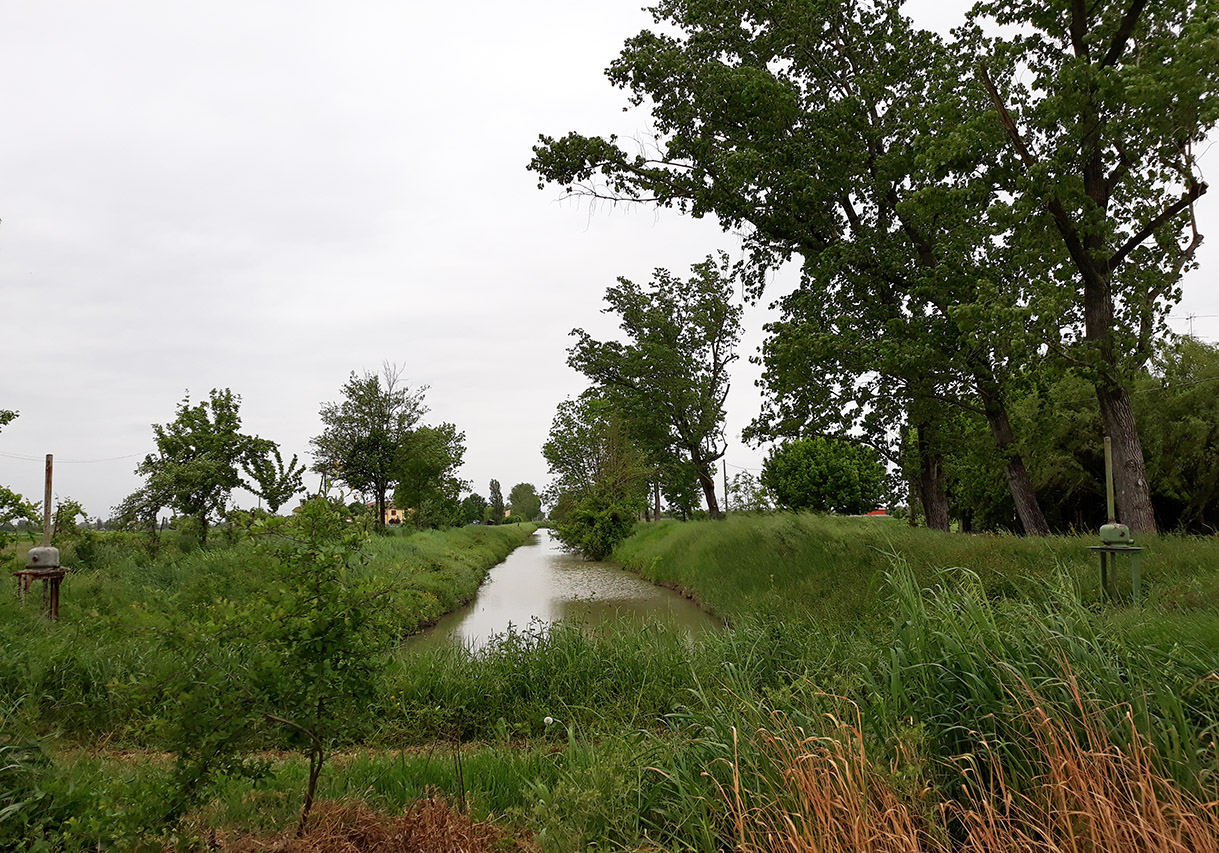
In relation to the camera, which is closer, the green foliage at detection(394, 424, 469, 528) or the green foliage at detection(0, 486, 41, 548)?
the green foliage at detection(0, 486, 41, 548)

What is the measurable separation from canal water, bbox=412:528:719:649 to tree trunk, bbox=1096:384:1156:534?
6032 mm

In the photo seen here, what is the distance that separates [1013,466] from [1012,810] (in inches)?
397

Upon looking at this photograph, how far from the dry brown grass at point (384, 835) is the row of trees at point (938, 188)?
8.59m

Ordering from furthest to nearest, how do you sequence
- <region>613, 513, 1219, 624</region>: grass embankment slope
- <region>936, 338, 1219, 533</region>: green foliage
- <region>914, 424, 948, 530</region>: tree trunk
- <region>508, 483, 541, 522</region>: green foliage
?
<region>508, 483, 541, 522</region>: green foliage, <region>936, 338, 1219, 533</region>: green foliage, <region>914, 424, 948, 530</region>: tree trunk, <region>613, 513, 1219, 624</region>: grass embankment slope

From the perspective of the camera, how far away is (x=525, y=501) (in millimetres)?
121375

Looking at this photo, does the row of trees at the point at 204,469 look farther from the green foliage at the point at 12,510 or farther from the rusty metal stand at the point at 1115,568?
the rusty metal stand at the point at 1115,568

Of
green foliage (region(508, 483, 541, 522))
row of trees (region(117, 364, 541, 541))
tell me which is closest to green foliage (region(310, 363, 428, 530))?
row of trees (region(117, 364, 541, 541))

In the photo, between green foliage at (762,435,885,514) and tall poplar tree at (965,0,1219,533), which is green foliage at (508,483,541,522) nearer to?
green foliage at (762,435,885,514)

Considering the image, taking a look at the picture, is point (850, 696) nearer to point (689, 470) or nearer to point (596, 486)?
point (689, 470)

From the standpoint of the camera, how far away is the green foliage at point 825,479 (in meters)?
36.7

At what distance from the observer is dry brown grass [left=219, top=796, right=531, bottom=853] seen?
9.89ft

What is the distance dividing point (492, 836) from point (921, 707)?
2.09 metres

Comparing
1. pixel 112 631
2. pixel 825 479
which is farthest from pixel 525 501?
pixel 112 631

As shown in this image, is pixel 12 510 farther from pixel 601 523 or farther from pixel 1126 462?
pixel 601 523
